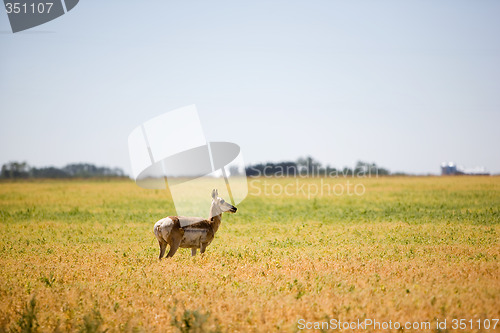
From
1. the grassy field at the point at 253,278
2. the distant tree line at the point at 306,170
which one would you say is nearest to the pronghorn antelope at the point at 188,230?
the grassy field at the point at 253,278

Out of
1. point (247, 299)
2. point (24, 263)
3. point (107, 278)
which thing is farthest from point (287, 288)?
point (24, 263)

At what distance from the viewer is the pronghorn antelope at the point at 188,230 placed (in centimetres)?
1504

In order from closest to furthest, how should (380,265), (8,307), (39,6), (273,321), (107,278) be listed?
1. (273,321)
2. (8,307)
3. (107,278)
4. (380,265)
5. (39,6)

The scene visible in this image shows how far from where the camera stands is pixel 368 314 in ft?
34.0

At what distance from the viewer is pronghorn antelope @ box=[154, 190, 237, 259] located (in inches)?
592

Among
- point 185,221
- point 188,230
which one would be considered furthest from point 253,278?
point 185,221

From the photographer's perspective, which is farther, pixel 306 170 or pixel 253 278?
pixel 306 170

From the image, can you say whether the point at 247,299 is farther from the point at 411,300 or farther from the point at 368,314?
the point at 411,300

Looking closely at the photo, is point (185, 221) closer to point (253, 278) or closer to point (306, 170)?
point (253, 278)

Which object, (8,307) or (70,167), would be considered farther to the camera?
(70,167)

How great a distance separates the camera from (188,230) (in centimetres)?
1538

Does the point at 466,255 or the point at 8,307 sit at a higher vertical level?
the point at 8,307

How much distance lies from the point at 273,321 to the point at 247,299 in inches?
55.6

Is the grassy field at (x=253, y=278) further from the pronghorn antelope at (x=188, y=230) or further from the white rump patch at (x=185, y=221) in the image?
the white rump patch at (x=185, y=221)
